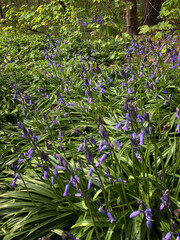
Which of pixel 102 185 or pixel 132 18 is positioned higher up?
pixel 132 18

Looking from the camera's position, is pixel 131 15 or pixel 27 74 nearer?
pixel 27 74

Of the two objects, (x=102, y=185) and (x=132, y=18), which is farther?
(x=132, y=18)

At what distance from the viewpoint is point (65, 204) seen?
8.68 ft

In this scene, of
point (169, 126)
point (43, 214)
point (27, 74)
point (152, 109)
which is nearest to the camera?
point (43, 214)

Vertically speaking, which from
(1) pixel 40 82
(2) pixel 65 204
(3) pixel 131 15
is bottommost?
(2) pixel 65 204

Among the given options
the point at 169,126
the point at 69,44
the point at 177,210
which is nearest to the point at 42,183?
the point at 177,210

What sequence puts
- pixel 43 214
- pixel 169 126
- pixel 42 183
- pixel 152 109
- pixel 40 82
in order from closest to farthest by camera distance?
1. pixel 43 214
2. pixel 42 183
3. pixel 169 126
4. pixel 152 109
5. pixel 40 82

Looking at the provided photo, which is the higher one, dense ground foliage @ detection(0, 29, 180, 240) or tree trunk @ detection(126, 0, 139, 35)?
tree trunk @ detection(126, 0, 139, 35)

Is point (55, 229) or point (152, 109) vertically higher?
point (152, 109)

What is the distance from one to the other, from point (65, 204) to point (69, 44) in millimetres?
7667

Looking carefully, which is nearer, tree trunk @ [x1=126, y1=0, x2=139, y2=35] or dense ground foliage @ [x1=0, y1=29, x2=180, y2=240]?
dense ground foliage @ [x1=0, y1=29, x2=180, y2=240]

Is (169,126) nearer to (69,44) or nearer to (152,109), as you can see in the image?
(152,109)

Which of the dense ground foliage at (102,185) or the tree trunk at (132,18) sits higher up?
the tree trunk at (132,18)

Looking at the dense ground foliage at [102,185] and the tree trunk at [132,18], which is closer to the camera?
the dense ground foliage at [102,185]
